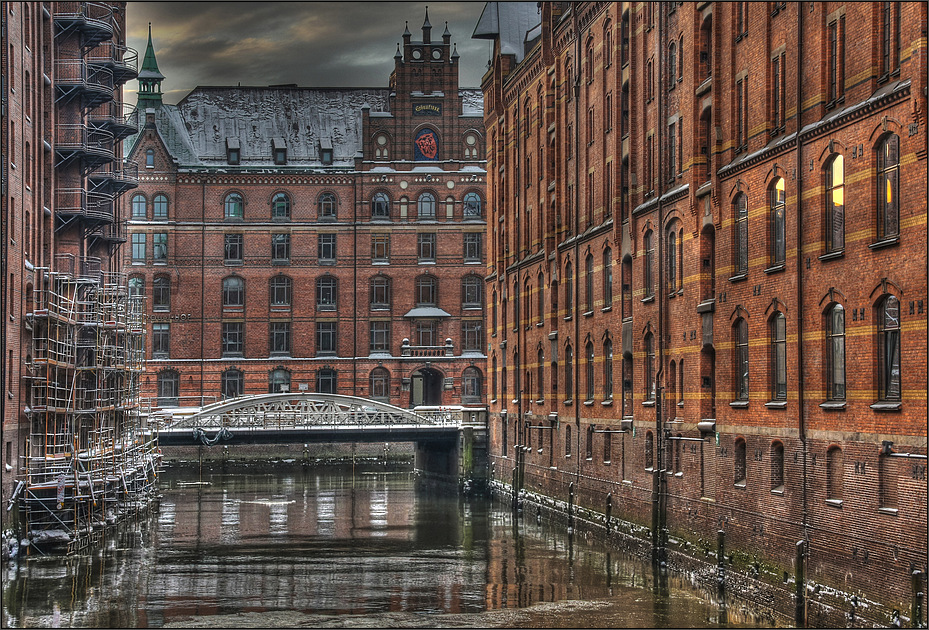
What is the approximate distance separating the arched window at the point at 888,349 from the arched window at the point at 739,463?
6.96m

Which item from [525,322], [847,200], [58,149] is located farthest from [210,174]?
[847,200]

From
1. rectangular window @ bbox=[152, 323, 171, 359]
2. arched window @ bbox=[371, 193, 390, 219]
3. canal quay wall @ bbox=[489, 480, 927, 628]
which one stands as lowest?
canal quay wall @ bbox=[489, 480, 927, 628]

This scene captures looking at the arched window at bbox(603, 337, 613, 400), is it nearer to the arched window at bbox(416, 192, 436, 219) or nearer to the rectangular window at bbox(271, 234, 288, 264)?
the arched window at bbox(416, 192, 436, 219)

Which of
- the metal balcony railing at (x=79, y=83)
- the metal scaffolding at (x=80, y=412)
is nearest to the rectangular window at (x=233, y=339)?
the metal scaffolding at (x=80, y=412)

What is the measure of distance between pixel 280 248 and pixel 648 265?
46.0 metres

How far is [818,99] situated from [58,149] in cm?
2622

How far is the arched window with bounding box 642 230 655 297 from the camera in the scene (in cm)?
3819

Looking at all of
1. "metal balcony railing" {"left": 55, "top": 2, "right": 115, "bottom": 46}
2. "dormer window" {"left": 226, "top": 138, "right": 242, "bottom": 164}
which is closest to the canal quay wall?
"metal balcony railing" {"left": 55, "top": 2, "right": 115, "bottom": 46}

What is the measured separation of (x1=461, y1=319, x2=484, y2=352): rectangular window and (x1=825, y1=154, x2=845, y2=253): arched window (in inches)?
2169

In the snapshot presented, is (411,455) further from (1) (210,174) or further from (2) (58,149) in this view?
(2) (58,149)

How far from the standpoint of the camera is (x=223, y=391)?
79.5m

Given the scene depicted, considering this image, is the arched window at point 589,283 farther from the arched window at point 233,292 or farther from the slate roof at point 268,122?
the arched window at point 233,292

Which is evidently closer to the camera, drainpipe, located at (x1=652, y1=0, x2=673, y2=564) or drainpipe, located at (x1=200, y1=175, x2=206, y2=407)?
drainpipe, located at (x1=652, y1=0, x2=673, y2=564)

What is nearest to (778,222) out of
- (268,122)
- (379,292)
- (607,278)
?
(607,278)
